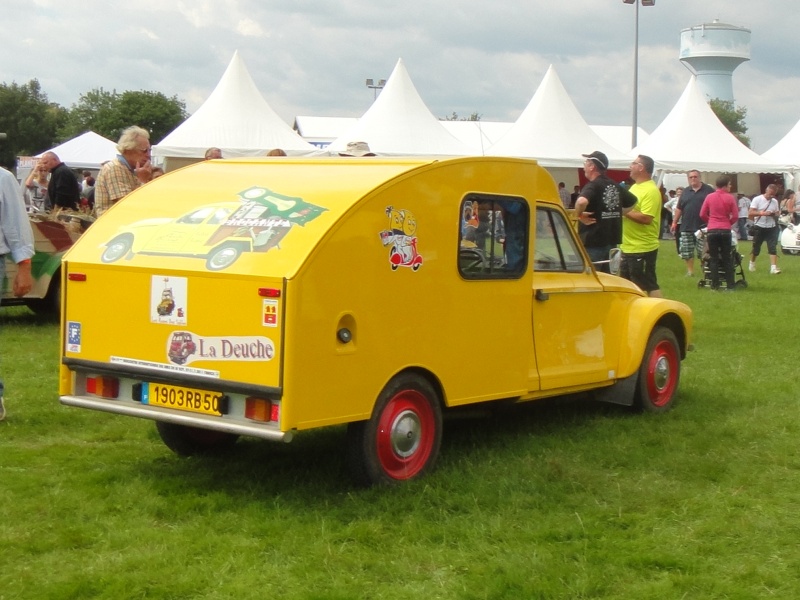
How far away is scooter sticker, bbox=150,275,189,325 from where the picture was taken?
5734 millimetres

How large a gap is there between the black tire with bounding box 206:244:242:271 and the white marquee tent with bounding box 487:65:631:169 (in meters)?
24.8

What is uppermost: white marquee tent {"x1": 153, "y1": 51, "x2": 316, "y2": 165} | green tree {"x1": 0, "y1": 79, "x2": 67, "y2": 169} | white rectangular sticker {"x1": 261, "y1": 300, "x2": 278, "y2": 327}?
green tree {"x1": 0, "y1": 79, "x2": 67, "y2": 169}

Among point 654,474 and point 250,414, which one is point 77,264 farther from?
point 654,474

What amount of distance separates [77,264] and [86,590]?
2.23 m

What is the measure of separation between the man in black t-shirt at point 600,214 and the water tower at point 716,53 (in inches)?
4189

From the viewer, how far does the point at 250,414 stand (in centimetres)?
555

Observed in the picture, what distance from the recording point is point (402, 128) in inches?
1145

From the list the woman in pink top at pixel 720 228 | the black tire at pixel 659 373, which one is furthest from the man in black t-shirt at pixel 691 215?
the black tire at pixel 659 373

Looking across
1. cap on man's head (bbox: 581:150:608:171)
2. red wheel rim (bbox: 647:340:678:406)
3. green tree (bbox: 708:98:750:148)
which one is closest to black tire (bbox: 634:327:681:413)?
red wheel rim (bbox: 647:340:678:406)

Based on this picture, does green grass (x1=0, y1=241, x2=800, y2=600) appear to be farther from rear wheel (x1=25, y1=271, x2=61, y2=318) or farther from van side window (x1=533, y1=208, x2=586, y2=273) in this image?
rear wheel (x1=25, y1=271, x2=61, y2=318)

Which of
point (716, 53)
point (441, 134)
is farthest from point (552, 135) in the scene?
point (716, 53)

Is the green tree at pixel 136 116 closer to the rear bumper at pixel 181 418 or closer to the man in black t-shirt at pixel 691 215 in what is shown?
the man in black t-shirt at pixel 691 215

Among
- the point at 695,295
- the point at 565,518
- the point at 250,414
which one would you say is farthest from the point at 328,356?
the point at 695,295

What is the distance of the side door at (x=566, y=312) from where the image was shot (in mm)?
7191
